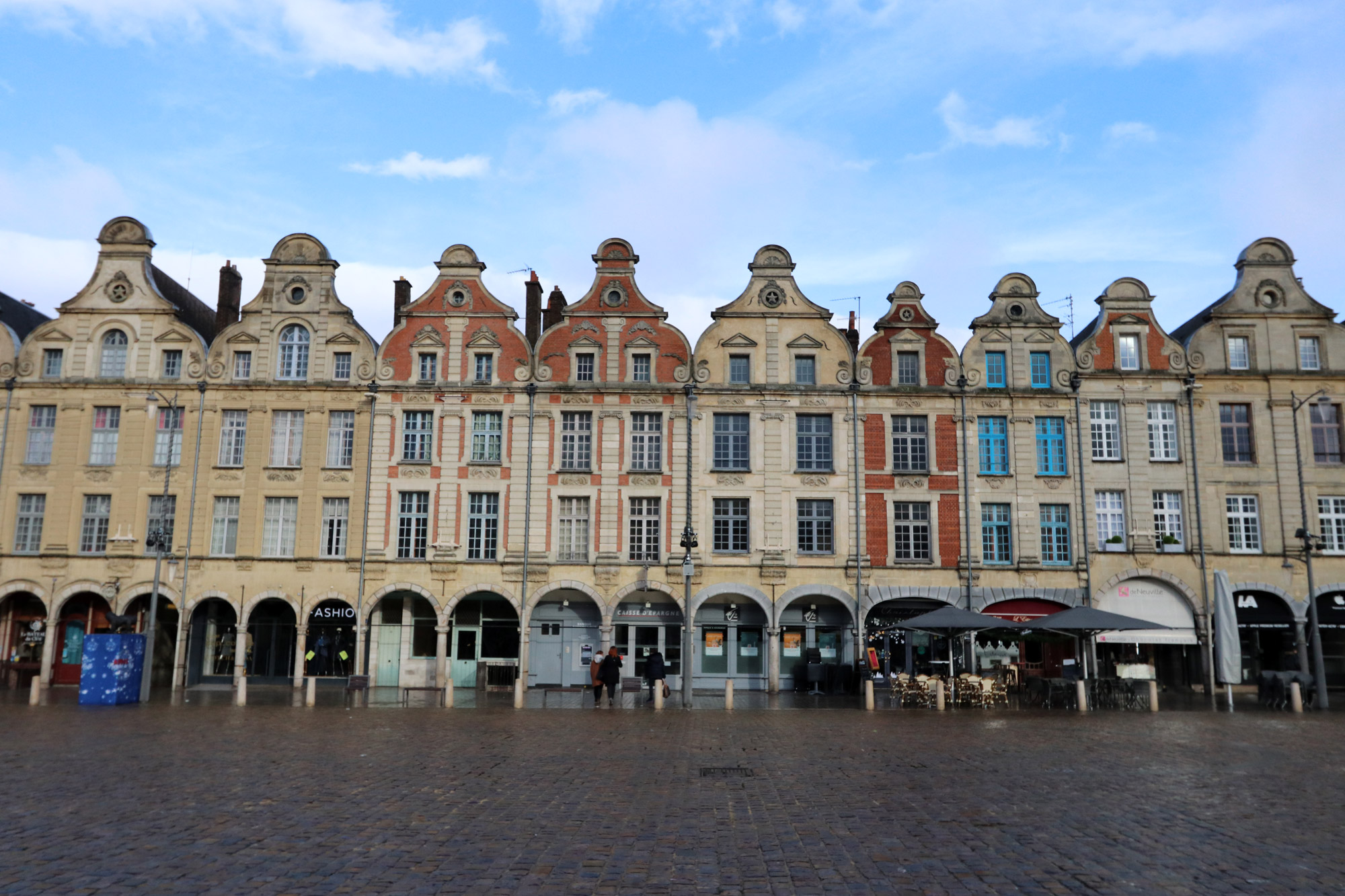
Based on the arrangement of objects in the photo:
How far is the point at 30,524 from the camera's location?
115 feet

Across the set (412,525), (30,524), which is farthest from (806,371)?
(30,524)

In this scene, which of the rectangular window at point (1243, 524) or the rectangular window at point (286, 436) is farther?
the rectangular window at point (286, 436)

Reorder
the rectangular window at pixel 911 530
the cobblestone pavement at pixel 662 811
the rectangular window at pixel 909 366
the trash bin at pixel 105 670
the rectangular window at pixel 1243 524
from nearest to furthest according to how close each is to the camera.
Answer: the cobblestone pavement at pixel 662 811, the trash bin at pixel 105 670, the rectangular window at pixel 1243 524, the rectangular window at pixel 911 530, the rectangular window at pixel 909 366

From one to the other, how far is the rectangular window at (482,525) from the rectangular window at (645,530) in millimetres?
4373

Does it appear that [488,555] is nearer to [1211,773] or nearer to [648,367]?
[648,367]

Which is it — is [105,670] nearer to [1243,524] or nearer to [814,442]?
[814,442]

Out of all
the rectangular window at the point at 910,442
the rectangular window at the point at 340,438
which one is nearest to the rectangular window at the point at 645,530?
the rectangular window at the point at 910,442

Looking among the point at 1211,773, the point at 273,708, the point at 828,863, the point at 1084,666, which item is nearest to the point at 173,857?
the point at 828,863

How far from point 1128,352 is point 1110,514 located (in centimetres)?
542

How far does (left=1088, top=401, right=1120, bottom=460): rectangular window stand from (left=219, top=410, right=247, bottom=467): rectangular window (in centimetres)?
2765

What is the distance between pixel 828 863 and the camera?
9.73 m

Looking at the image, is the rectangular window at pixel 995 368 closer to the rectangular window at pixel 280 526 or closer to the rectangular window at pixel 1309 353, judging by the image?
the rectangular window at pixel 1309 353

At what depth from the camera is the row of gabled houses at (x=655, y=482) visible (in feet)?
112

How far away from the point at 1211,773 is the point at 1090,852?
642 centimetres
